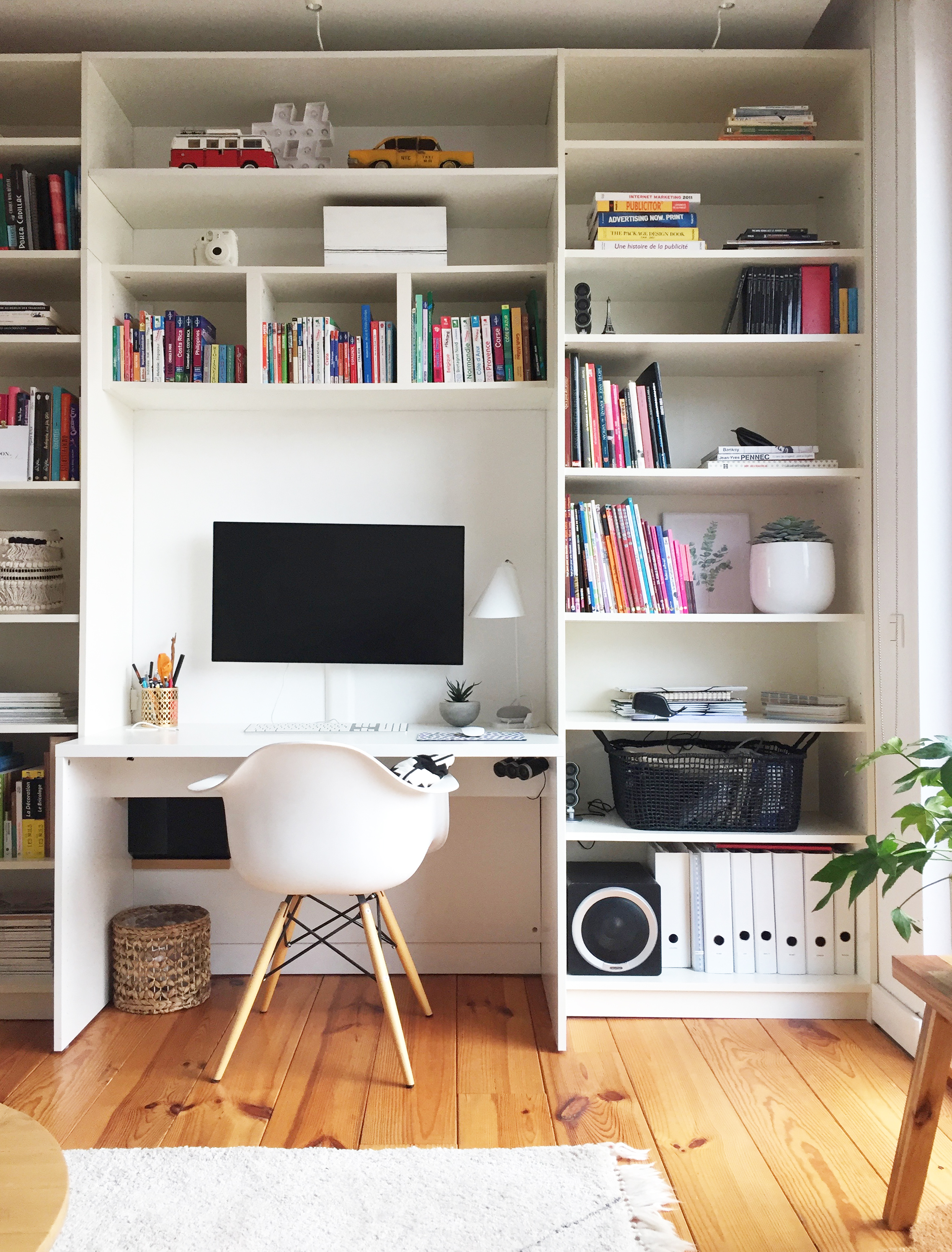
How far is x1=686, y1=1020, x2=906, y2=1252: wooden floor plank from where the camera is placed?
167 centimetres

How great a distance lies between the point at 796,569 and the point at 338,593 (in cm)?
130

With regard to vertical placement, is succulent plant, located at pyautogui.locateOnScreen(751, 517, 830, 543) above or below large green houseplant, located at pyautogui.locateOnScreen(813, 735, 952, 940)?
above

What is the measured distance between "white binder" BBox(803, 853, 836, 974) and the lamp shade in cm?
105

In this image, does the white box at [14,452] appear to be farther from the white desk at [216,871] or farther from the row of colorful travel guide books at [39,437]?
the white desk at [216,871]

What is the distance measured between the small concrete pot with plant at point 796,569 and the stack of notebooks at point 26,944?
2.21m

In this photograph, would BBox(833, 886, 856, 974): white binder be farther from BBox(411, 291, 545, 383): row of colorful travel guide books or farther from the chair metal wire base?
BBox(411, 291, 545, 383): row of colorful travel guide books

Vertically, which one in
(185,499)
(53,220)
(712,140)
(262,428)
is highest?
(712,140)

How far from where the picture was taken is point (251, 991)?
228cm

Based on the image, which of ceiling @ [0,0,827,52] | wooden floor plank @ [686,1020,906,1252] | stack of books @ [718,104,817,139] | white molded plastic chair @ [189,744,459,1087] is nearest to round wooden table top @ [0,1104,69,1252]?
white molded plastic chair @ [189,744,459,1087]

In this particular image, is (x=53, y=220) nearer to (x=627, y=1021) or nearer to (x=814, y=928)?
(x=627, y=1021)

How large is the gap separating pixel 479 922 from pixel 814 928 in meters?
0.97

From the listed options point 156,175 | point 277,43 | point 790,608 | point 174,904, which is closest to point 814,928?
point 790,608

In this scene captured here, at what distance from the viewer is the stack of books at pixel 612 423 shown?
257 centimetres

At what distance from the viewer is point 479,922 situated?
2.89 metres
